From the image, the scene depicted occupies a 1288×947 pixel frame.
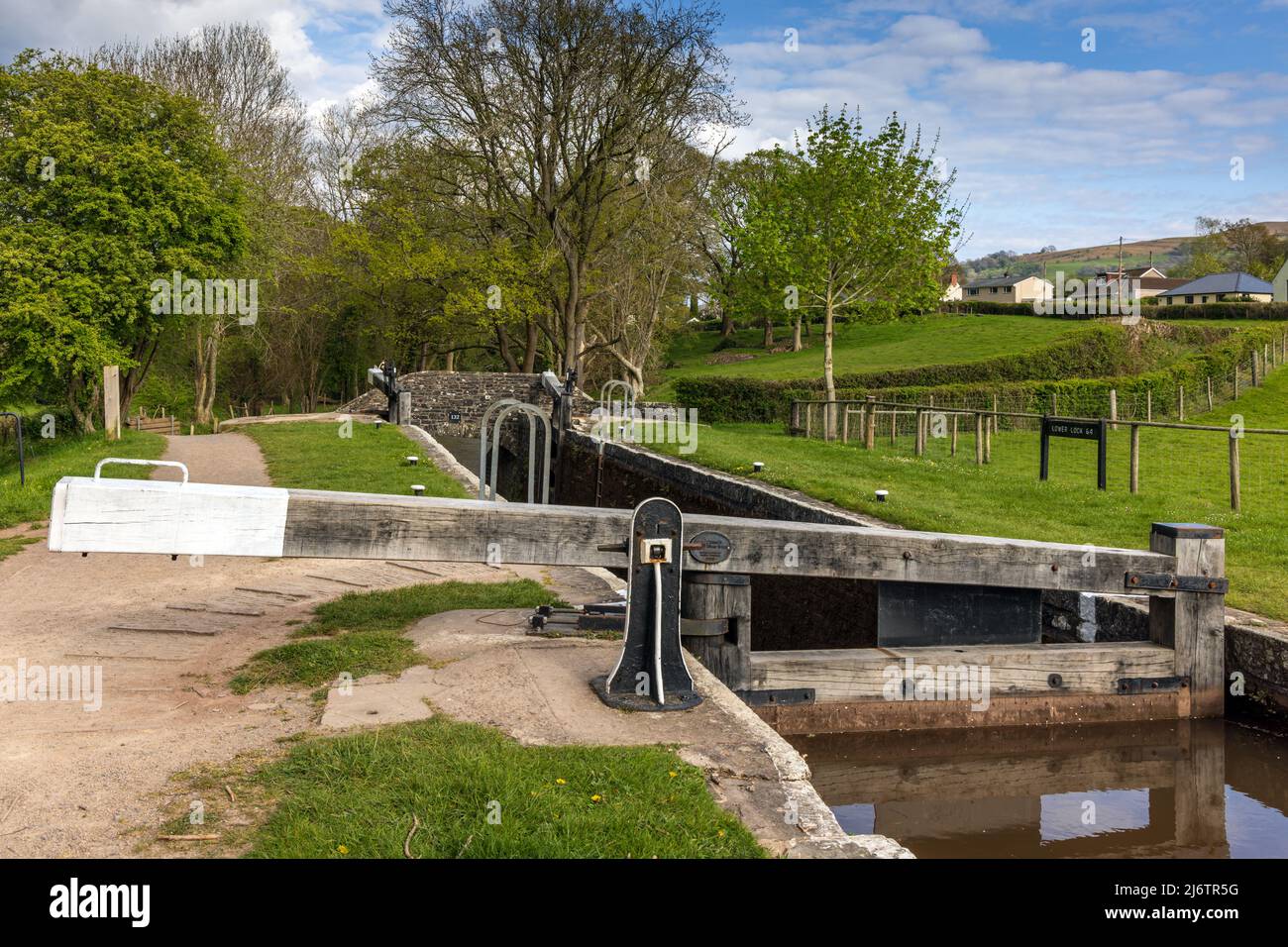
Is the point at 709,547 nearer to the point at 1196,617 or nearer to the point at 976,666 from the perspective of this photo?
the point at 976,666

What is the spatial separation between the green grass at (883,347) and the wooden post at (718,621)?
31046mm

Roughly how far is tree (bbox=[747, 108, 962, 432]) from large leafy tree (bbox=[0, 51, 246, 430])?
1403 cm

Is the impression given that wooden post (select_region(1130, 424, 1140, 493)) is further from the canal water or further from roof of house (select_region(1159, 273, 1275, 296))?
roof of house (select_region(1159, 273, 1275, 296))

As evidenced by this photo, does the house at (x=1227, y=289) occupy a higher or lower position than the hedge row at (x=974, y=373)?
higher

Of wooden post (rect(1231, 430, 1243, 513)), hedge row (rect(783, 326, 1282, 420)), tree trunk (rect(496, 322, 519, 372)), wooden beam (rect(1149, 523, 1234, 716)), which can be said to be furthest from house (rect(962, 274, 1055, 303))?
wooden beam (rect(1149, 523, 1234, 716))

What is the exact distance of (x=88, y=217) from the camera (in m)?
23.3

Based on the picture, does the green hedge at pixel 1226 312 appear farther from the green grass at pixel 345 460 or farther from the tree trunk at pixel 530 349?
the green grass at pixel 345 460

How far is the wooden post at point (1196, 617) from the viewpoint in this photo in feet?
23.8

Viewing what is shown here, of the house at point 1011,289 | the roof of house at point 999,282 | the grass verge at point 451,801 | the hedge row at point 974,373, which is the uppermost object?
the roof of house at point 999,282

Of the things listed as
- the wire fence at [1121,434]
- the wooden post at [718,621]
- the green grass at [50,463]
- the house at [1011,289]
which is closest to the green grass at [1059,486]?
the wire fence at [1121,434]

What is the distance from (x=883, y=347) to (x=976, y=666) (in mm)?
44172

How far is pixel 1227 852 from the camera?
5617 millimetres
